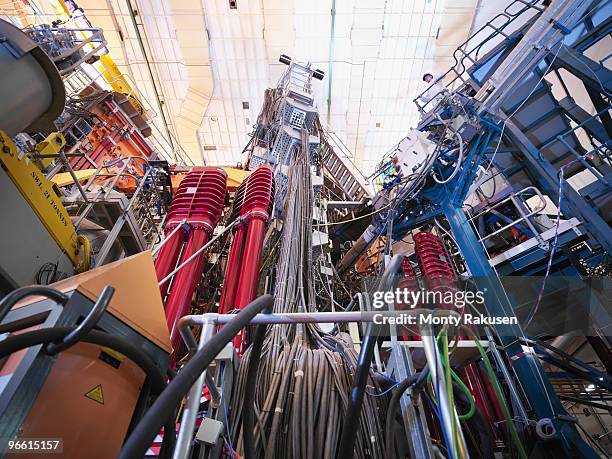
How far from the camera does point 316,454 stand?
1.28 m

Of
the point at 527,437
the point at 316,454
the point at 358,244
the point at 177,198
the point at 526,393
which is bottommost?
the point at 316,454

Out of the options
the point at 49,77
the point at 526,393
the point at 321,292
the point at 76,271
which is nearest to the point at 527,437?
the point at 526,393

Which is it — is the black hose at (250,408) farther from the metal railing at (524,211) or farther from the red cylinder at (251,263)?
the metal railing at (524,211)

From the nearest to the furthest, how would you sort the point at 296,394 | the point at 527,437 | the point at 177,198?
the point at 296,394, the point at 527,437, the point at 177,198

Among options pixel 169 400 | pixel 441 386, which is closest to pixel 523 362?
pixel 441 386

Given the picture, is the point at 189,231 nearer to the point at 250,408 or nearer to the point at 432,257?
the point at 250,408

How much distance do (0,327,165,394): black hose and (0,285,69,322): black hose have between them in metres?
0.12

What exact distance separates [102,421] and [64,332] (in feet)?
1.21

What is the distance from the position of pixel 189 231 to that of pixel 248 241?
726 millimetres

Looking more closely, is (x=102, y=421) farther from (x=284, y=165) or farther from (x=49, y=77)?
(x=284, y=165)

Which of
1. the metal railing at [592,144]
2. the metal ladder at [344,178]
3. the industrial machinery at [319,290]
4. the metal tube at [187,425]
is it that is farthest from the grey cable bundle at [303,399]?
the metal ladder at [344,178]

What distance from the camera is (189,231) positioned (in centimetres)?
350

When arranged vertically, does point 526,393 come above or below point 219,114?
below

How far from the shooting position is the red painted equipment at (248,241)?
3.00 meters
